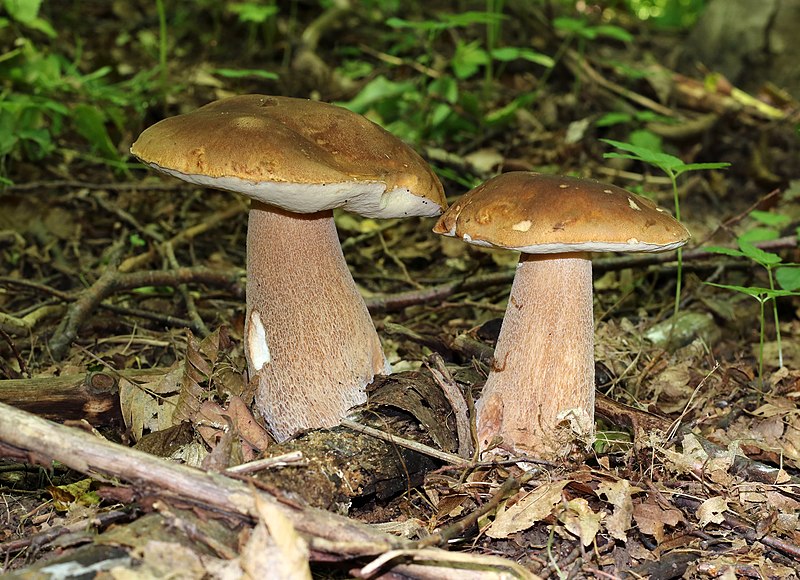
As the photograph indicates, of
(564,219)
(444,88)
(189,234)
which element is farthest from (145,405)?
(444,88)

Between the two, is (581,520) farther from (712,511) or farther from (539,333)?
(539,333)

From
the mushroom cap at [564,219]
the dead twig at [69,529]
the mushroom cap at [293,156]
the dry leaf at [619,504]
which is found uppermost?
the mushroom cap at [293,156]

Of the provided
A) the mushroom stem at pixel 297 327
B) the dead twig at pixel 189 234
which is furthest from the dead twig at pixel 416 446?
the dead twig at pixel 189 234

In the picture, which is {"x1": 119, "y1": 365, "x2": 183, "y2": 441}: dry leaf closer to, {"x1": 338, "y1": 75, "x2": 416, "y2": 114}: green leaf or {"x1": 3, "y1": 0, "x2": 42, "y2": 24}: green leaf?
{"x1": 338, "y1": 75, "x2": 416, "y2": 114}: green leaf

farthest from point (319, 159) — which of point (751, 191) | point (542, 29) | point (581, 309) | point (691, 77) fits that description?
point (691, 77)

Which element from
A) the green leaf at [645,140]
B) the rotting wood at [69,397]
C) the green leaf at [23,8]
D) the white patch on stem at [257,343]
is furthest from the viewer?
the green leaf at [645,140]

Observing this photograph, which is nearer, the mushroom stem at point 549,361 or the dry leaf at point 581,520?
the dry leaf at point 581,520

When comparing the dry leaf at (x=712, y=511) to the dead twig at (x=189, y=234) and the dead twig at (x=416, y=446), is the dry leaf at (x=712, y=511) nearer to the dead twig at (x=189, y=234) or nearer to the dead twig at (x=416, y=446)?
the dead twig at (x=416, y=446)
